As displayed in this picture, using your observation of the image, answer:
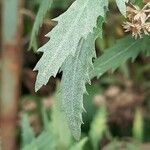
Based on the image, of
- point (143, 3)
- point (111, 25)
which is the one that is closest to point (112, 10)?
point (111, 25)

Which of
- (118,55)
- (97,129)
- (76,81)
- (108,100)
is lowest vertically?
(108,100)

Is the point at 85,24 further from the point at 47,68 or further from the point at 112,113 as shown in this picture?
the point at 112,113

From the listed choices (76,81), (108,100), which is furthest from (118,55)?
(108,100)

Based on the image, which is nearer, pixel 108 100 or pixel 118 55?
pixel 118 55

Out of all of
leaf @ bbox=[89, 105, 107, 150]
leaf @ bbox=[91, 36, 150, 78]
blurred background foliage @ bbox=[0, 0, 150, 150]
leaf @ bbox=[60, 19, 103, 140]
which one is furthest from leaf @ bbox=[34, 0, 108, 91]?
leaf @ bbox=[89, 105, 107, 150]

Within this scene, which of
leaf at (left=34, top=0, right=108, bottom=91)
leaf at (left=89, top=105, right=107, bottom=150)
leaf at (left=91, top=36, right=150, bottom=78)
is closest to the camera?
leaf at (left=34, top=0, right=108, bottom=91)

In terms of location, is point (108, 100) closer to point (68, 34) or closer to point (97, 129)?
point (97, 129)

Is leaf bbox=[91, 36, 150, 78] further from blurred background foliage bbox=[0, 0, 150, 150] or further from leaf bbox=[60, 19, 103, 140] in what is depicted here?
blurred background foliage bbox=[0, 0, 150, 150]
